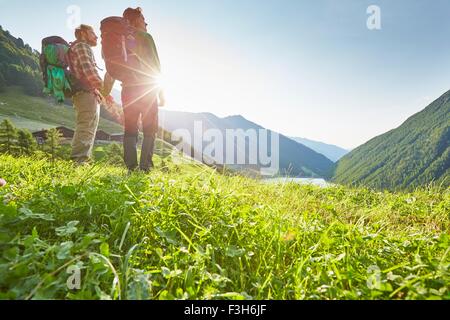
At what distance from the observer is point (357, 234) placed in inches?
84.7

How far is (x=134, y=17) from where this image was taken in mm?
6227

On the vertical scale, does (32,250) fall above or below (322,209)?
above

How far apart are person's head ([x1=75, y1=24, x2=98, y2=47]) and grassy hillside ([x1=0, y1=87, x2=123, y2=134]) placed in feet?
379

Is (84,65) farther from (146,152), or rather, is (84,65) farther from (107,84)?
(146,152)

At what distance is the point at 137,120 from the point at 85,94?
2290mm

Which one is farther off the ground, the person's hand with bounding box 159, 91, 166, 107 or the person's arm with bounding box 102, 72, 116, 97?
the person's arm with bounding box 102, 72, 116, 97

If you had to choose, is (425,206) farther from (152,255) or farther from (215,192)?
(152,255)

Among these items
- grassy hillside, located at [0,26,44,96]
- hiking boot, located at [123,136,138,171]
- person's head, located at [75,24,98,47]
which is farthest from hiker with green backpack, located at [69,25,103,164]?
grassy hillside, located at [0,26,44,96]

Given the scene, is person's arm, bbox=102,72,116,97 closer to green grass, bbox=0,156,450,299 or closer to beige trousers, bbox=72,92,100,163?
beige trousers, bbox=72,92,100,163

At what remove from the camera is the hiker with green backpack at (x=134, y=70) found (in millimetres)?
5777

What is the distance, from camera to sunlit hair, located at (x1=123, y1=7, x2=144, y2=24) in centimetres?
619
